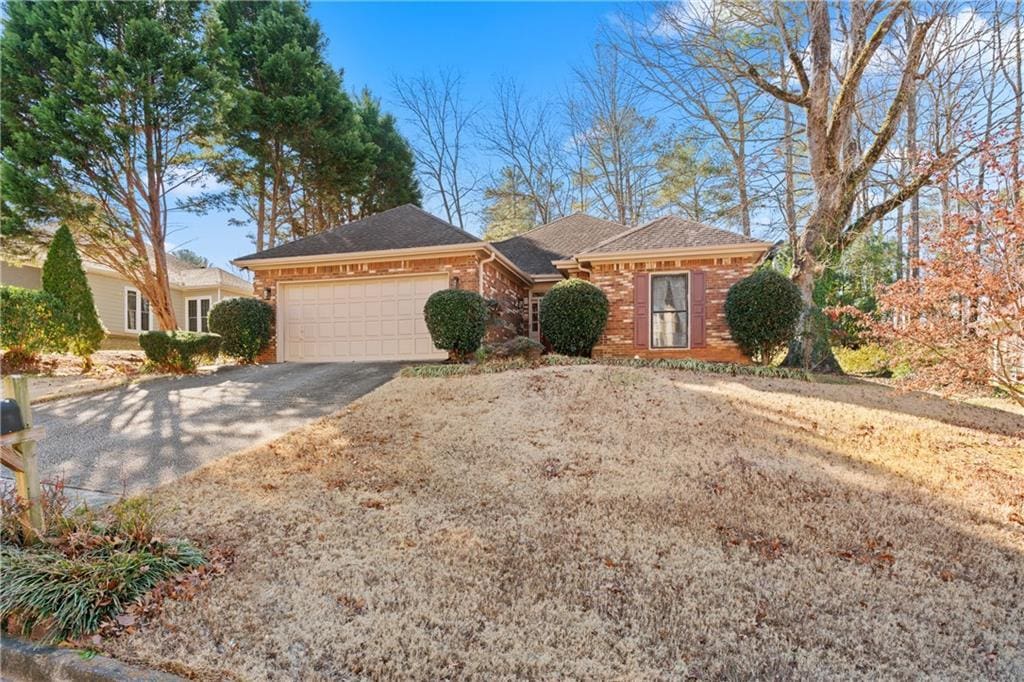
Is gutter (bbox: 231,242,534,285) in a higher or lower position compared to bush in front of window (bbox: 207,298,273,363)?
higher

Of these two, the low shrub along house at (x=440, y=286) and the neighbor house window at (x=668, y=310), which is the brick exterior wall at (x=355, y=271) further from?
the neighbor house window at (x=668, y=310)

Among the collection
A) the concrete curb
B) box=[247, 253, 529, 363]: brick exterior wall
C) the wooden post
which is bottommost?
the concrete curb

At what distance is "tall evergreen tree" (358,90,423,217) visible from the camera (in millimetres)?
20578

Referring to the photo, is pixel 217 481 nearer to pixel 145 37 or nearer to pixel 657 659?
pixel 657 659

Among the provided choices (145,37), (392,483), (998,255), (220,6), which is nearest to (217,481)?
(392,483)

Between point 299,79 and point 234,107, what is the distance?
3.27 metres

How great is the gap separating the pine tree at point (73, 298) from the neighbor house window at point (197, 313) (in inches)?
322

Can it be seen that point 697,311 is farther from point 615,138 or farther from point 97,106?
point 97,106

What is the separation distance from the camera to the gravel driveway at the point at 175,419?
4.94 m

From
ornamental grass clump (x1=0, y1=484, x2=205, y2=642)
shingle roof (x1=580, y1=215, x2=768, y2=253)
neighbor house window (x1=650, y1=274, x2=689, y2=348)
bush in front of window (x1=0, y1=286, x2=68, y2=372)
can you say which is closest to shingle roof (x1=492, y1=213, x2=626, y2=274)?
shingle roof (x1=580, y1=215, x2=768, y2=253)

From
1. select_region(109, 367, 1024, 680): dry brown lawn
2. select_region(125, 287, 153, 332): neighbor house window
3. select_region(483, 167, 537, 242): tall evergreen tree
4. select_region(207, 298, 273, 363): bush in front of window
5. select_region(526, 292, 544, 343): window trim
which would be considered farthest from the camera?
select_region(483, 167, 537, 242): tall evergreen tree

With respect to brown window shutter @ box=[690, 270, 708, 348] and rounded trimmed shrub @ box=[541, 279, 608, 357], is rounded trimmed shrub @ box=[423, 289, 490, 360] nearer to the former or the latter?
rounded trimmed shrub @ box=[541, 279, 608, 357]

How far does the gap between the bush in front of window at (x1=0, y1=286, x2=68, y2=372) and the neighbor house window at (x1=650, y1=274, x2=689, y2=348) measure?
470 inches

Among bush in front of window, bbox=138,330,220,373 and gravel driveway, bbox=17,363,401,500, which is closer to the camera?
gravel driveway, bbox=17,363,401,500
